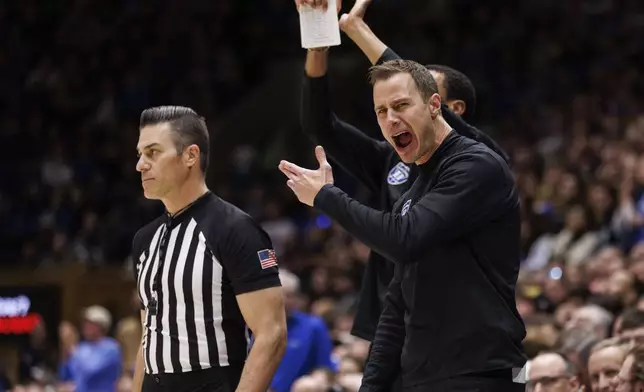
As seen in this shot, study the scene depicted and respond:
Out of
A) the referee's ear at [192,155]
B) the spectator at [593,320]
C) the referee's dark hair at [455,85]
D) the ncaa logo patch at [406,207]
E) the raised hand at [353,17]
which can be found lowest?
the spectator at [593,320]

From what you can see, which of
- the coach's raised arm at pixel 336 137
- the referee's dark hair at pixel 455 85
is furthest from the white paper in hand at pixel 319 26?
the referee's dark hair at pixel 455 85

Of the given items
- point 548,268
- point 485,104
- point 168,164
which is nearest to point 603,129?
point 485,104

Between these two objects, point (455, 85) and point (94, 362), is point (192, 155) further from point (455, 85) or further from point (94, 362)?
point (94, 362)

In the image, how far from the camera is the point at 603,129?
1208 centimetres

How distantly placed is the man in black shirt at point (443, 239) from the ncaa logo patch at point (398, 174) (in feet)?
2.65

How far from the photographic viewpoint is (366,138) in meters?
4.51

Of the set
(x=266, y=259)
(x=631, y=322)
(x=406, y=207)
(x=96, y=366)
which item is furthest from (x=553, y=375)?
(x=96, y=366)

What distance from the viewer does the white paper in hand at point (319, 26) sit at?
158 inches

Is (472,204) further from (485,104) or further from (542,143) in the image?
(485,104)

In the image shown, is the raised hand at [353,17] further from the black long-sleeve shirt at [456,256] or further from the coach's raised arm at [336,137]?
the black long-sleeve shirt at [456,256]

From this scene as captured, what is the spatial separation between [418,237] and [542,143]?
9765 millimetres

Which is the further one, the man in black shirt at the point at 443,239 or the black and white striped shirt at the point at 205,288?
the black and white striped shirt at the point at 205,288

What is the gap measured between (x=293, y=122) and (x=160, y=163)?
499 inches

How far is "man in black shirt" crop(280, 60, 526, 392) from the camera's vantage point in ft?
10.3
